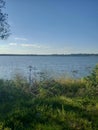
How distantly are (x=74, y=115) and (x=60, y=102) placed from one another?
58.0 inches

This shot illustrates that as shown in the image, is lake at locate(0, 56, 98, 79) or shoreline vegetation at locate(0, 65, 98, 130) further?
lake at locate(0, 56, 98, 79)

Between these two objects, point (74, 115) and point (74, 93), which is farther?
point (74, 93)

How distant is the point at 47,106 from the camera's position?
8258 mm

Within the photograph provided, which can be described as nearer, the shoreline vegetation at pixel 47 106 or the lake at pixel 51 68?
the shoreline vegetation at pixel 47 106

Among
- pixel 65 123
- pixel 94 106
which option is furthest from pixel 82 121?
pixel 94 106

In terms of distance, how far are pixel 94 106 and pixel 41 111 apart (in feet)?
5.18

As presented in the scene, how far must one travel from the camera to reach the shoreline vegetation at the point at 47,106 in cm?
678

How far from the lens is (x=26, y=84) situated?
12469 mm

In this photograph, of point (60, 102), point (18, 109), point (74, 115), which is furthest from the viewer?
point (60, 102)

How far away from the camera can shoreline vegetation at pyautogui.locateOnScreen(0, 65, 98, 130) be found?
6.78 m

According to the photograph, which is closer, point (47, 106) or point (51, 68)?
point (47, 106)

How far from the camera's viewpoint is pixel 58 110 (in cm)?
759

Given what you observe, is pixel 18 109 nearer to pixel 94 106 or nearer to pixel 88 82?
pixel 94 106

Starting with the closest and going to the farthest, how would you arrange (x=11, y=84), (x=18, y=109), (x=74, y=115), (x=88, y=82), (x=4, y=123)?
(x=4, y=123), (x=74, y=115), (x=18, y=109), (x=88, y=82), (x=11, y=84)
